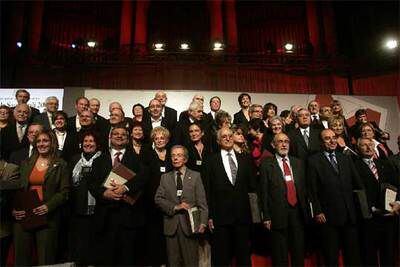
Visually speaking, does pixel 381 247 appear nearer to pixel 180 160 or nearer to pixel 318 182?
pixel 318 182

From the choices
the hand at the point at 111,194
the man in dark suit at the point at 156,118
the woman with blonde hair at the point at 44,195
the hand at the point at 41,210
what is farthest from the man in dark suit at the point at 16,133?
the hand at the point at 111,194

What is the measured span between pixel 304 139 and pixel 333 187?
3.18 feet

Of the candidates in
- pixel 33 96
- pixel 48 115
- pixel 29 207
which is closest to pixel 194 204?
pixel 29 207

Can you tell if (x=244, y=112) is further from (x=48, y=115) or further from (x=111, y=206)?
(x=48, y=115)

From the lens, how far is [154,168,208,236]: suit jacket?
131 inches

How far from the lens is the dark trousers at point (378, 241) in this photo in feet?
11.8

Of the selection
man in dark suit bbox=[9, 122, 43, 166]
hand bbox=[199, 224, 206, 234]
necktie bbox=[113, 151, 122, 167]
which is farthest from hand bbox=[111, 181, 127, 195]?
man in dark suit bbox=[9, 122, 43, 166]

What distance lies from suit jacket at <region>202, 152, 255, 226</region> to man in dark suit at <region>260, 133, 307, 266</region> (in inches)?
6.4

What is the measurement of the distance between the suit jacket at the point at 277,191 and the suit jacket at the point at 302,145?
0.61 m

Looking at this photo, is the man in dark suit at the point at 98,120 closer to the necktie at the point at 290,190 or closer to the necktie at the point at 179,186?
the necktie at the point at 179,186

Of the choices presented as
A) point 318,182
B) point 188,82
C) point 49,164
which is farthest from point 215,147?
point 188,82

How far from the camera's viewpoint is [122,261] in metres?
3.25

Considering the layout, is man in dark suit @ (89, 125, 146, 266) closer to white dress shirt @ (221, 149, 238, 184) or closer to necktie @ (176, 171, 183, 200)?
necktie @ (176, 171, 183, 200)

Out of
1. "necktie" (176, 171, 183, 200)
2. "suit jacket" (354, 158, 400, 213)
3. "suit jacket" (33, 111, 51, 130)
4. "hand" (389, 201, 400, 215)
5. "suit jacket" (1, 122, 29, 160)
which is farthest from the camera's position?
"suit jacket" (33, 111, 51, 130)
